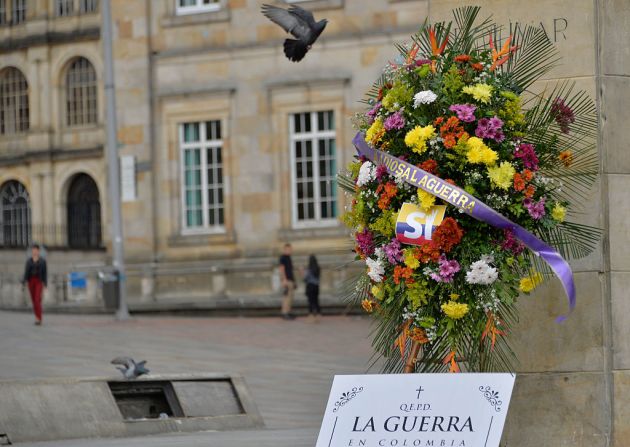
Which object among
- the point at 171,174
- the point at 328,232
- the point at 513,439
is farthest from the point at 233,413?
the point at 171,174

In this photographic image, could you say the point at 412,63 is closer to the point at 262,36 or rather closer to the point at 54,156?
the point at 262,36

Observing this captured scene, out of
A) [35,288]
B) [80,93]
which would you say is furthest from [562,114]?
[80,93]

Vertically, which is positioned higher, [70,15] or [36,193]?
[70,15]

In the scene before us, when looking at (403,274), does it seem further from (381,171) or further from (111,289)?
(111,289)

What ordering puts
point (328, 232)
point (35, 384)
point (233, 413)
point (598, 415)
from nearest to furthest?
point (598, 415) → point (35, 384) → point (233, 413) → point (328, 232)

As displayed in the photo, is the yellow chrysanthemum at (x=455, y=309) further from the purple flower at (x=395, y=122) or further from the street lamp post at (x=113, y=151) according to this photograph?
the street lamp post at (x=113, y=151)

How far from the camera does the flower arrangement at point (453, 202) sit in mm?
8656

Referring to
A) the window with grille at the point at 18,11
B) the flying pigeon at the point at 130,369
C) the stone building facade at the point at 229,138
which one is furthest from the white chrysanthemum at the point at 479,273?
the window with grille at the point at 18,11

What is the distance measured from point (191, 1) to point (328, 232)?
6.15 meters

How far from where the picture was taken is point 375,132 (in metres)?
8.99

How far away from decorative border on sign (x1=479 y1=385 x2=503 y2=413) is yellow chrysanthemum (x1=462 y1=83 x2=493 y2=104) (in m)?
1.70

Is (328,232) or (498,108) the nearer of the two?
(498,108)

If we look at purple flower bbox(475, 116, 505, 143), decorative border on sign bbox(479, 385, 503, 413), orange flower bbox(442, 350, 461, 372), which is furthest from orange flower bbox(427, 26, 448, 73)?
decorative border on sign bbox(479, 385, 503, 413)

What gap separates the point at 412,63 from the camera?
356 inches
